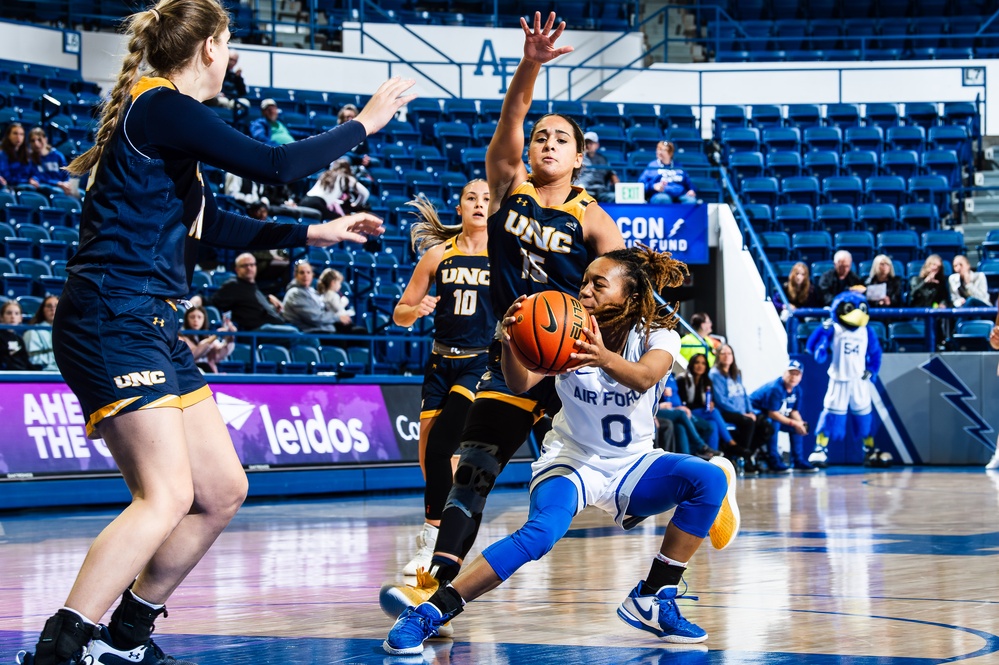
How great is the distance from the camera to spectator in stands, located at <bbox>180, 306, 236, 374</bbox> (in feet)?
41.9

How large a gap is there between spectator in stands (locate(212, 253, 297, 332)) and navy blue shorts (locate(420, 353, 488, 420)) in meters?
7.57

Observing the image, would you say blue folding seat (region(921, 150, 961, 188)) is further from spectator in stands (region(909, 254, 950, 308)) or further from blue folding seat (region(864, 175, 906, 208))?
spectator in stands (region(909, 254, 950, 308))

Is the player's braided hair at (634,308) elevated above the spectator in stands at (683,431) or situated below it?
above

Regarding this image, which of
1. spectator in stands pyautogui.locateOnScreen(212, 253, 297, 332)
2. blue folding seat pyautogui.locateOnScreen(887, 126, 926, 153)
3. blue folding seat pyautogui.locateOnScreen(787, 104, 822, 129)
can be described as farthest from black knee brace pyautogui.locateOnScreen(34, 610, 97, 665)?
blue folding seat pyautogui.locateOnScreen(787, 104, 822, 129)

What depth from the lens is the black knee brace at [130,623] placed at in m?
4.21

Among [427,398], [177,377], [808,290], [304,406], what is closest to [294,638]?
[177,377]

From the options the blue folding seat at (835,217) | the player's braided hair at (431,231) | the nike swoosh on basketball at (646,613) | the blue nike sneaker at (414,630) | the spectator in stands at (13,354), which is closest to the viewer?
the blue nike sneaker at (414,630)

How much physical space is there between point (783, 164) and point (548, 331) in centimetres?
1859

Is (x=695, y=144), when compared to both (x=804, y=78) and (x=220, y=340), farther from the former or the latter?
(x=220, y=340)

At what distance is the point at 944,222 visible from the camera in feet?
72.2

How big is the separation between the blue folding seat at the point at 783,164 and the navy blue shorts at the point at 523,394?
17.8 metres

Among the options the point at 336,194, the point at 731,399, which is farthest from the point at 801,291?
the point at 336,194

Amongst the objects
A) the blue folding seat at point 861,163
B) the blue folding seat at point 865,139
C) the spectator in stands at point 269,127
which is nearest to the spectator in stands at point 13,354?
the spectator in stands at point 269,127

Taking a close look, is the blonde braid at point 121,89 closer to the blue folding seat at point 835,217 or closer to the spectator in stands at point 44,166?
the spectator in stands at point 44,166
